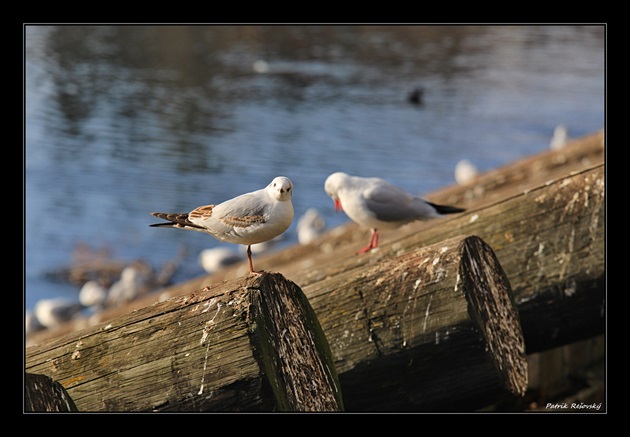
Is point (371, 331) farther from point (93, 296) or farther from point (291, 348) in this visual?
point (93, 296)

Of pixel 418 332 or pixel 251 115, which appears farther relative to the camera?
pixel 251 115

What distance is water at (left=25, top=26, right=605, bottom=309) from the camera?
13992 mm

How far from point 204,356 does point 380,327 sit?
35.6 inches

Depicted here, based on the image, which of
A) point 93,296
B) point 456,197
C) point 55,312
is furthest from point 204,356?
point 93,296

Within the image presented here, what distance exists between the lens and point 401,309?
4.04 meters

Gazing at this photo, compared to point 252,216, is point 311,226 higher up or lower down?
higher up

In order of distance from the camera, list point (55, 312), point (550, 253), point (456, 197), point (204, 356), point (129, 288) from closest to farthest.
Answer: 1. point (204, 356)
2. point (550, 253)
3. point (456, 197)
4. point (55, 312)
5. point (129, 288)

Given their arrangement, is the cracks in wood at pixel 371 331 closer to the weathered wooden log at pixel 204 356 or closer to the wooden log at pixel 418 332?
the wooden log at pixel 418 332

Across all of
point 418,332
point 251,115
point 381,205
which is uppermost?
point 251,115

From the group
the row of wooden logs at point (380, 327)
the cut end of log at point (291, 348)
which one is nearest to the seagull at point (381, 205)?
the row of wooden logs at point (380, 327)

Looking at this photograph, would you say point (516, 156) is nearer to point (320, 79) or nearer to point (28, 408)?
point (320, 79)

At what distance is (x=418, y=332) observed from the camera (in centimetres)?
399

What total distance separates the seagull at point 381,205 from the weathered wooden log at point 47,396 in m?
3.03

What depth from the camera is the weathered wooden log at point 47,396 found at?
11.8ft
